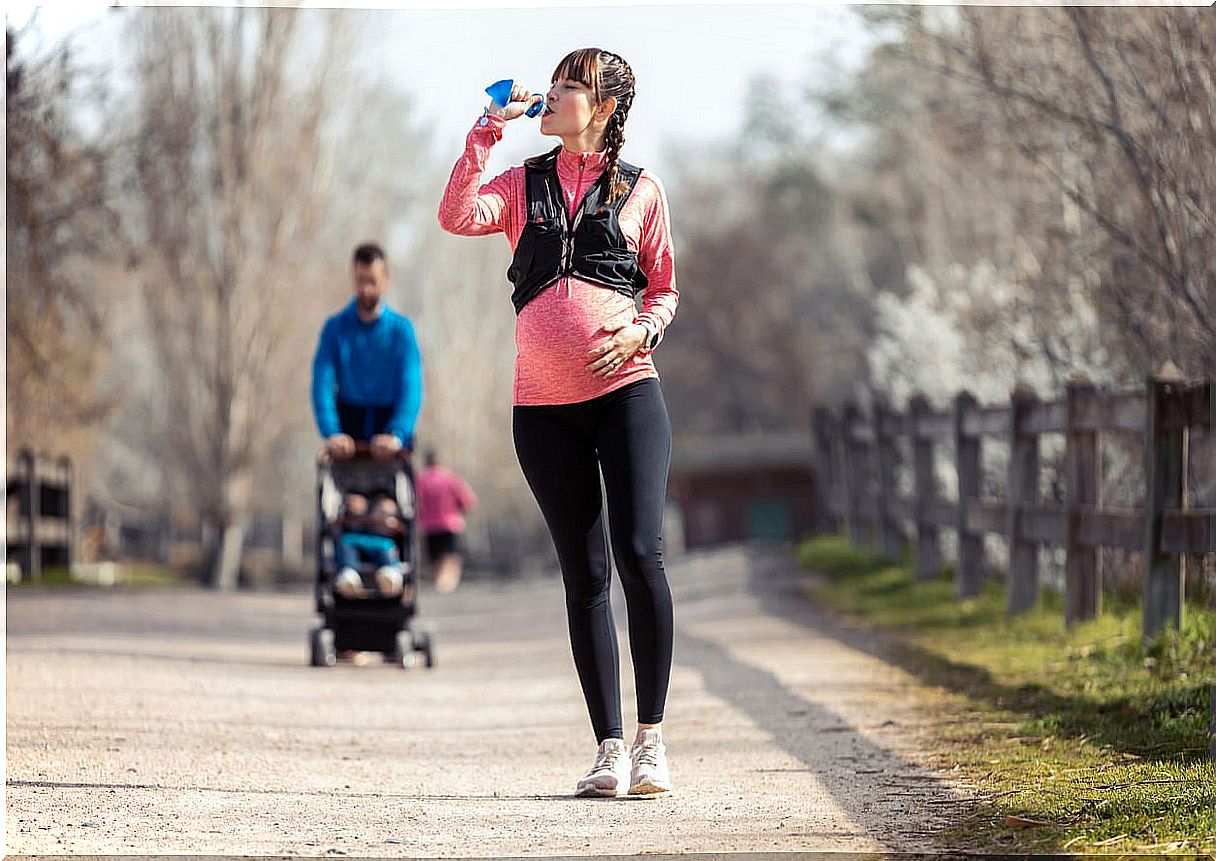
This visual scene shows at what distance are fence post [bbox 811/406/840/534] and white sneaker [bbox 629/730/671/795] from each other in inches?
541

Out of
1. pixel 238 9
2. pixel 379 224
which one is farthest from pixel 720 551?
pixel 379 224

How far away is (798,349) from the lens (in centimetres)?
4631

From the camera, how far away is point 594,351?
4770mm

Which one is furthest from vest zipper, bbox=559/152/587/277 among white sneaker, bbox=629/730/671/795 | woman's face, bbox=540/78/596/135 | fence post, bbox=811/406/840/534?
fence post, bbox=811/406/840/534

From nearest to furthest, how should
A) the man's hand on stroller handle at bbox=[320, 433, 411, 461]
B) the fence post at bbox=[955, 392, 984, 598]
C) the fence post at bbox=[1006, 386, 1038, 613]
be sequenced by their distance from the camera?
the man's hand on stroller handle at bbox=[320, 433, 411, 461]
the fence post at bbox=[1006, 386, 1038, 613]
the fence post at bbox=[955, 392, 984, 598]

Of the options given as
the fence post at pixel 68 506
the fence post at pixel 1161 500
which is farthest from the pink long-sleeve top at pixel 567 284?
the fence post at pixel 68 506

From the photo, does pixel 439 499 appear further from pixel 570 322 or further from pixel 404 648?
pixel 570 322

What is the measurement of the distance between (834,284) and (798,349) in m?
2.66

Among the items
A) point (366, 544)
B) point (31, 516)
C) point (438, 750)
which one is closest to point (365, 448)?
point (366, 544)

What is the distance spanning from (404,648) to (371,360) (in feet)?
5.71

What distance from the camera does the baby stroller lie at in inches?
369

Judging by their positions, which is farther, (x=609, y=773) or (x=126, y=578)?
(x=126, y=578)

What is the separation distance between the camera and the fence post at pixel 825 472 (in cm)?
1897

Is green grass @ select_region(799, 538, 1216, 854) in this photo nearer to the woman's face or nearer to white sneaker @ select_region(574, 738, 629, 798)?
white sneaker @ select_region(574, 738, 629, 798)
